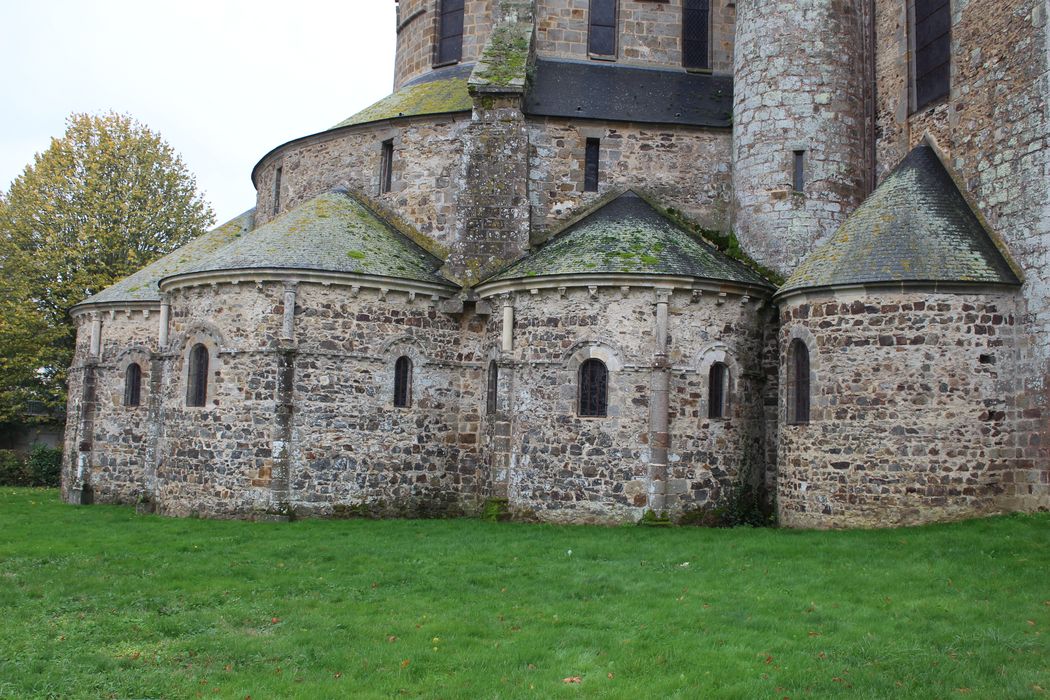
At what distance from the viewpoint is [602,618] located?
11.4 metres

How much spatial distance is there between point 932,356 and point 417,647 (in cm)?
1117

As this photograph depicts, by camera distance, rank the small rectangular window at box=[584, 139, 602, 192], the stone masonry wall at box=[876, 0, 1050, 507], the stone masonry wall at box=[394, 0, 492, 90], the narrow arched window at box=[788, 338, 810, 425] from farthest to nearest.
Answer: the stone masonry wall at box=[394, 0, 492, 90], the small rectangular window at box=[584, 139, 602, 192], the narrow arched window at box=[788, 338, 810, 425], the stone masonry wall at box=[876, 0, 1050, 507]

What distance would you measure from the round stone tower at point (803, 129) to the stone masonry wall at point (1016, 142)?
6.98 ft

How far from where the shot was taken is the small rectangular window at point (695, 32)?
27.0 metres

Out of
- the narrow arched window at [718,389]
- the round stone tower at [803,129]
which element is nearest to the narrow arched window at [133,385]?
the narrow arched window at [718,389]

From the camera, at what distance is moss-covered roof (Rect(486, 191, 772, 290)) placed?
2033cm

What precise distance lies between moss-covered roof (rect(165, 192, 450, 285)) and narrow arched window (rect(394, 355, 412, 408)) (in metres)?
1.88

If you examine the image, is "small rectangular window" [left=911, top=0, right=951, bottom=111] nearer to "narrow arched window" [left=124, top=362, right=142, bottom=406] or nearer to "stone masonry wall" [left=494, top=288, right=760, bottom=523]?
"stone masonry wall" [left=494, top=288, right=760, bottom=523]

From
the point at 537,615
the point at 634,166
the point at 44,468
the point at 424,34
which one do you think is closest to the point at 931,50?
the point at 634,166

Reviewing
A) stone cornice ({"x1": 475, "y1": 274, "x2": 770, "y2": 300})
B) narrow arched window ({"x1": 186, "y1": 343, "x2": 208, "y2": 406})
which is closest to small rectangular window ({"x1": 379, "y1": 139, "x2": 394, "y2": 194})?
stone cornice ({"x1": 475, "y1": 274, "x2": 770, "y2": 300})

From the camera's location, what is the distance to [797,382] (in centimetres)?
1920

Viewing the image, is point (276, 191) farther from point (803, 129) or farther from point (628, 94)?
point (803, 129)

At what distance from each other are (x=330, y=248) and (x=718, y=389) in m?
8.87

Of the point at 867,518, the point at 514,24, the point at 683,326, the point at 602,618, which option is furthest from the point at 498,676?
the point at 514,24
